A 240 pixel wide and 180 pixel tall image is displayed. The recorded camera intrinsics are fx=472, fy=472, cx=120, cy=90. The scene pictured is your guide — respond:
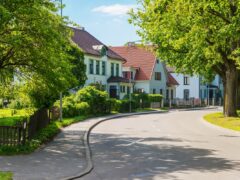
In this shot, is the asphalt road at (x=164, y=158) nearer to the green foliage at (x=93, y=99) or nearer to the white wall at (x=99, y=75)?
the green foliage at (x=93, y=99)

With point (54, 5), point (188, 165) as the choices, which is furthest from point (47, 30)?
point (188, 165)

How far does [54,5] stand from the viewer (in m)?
19.9

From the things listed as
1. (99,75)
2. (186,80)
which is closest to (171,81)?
(186,80)

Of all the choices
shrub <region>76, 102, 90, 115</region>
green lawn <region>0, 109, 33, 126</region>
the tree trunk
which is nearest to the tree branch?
the tree trunk

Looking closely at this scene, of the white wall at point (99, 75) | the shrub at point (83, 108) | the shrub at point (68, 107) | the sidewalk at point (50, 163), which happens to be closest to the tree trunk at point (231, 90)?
the shrub at point (83, 108)

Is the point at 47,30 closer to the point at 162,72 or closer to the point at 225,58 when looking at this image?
the point at 225,58

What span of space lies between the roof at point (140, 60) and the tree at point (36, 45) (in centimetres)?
5436

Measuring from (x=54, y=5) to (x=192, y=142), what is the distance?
879cm

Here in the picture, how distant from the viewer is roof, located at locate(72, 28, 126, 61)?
2485 inches

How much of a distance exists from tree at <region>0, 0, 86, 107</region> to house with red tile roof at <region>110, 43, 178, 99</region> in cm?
5248

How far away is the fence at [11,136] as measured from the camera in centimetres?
1734

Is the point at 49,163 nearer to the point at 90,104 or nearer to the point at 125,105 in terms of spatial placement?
the point at 90,104

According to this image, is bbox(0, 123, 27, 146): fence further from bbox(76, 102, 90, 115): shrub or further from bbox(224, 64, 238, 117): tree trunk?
bbox(224, 64, 238, 117): tree trunk

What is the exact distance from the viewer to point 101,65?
66.8 meters
